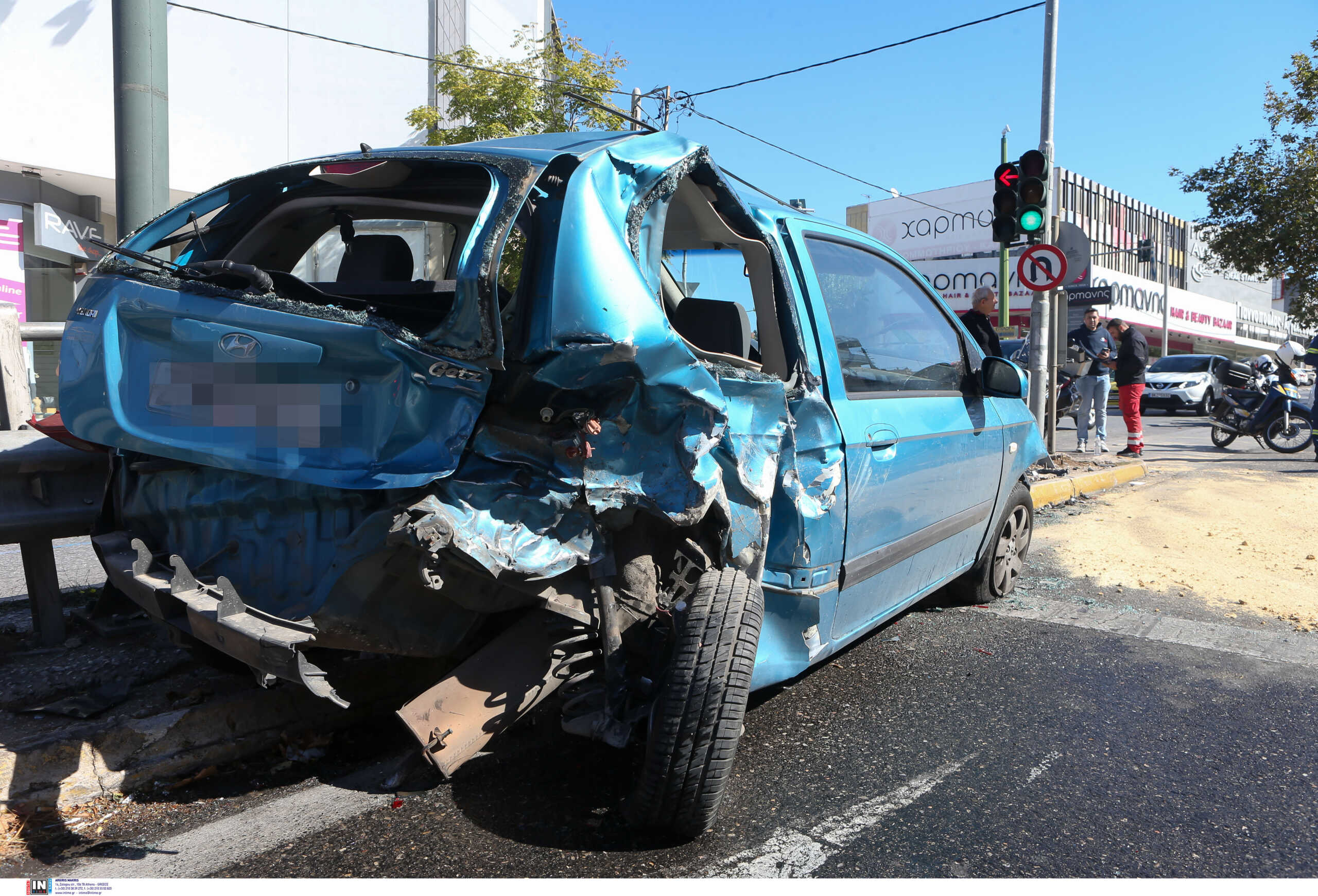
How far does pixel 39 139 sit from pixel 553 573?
608 inches

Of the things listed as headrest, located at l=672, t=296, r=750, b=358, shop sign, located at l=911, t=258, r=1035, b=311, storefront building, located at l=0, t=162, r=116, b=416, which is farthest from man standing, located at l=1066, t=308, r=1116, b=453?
shop sign, located at l=911, t=258, r=1035, b=311

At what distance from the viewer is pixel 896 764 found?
2.97 m

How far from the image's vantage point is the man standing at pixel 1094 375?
11.6m

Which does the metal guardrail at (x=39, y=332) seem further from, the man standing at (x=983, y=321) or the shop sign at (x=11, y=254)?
the shop sign at (x=11, y=254)

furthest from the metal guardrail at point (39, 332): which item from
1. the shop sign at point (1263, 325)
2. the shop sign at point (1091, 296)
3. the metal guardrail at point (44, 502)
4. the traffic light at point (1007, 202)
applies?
the shop sign at point (1263, 325)

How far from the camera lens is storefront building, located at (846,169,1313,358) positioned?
40969 mm

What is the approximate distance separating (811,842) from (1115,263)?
6299cm

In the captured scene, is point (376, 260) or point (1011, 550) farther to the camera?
point (1011, 550)

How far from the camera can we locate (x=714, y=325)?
3.10 meters

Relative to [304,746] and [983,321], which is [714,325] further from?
[983,321]

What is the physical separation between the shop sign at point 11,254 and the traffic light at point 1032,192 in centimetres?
1427

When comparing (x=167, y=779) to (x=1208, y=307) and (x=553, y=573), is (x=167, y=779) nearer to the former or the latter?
(x=553, y=573)

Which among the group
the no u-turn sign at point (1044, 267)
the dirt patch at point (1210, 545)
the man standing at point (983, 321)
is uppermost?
the no u-turn sign at point (1044, 267)

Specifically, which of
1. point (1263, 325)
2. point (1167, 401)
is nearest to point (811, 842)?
point (1167, 401)
